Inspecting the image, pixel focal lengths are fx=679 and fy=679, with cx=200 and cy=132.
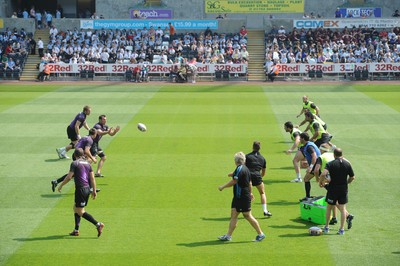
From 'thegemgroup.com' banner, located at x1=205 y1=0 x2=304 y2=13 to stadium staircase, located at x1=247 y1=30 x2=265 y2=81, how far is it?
2.30m

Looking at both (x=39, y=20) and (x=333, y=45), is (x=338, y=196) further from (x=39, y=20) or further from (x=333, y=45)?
(x=39, y=20)

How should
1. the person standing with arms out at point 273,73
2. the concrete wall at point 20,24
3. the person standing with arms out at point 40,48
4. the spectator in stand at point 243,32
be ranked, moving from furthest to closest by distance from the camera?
the concrete wall at point 20,24 → the spectator in stand at point 243,32 → the person standing with arms out at point 40,48 → the person standing with arms out at point 273,73

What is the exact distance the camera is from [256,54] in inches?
2179

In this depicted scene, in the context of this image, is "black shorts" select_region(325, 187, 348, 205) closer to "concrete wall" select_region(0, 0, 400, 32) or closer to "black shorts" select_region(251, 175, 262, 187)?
"black shorts" select_region(251, 175, 262, 187)

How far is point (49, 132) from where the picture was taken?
29.1 m

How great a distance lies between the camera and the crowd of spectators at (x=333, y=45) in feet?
169

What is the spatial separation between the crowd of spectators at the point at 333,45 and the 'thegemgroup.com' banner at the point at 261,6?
256cm

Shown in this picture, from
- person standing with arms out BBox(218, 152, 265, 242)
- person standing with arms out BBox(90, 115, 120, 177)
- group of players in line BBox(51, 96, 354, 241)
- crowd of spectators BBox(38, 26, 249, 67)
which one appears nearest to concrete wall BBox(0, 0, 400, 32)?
crowd of spectators BBox(38, 26, 249, 67)

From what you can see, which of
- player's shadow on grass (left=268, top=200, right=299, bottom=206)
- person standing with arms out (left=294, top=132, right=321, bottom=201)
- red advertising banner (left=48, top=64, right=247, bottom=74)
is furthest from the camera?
red advertising banner (left=48, top=64, right=247, bottom=74)

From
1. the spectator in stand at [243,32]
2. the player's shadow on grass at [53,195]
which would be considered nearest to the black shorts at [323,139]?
the player's shadow on grass at [53,195]

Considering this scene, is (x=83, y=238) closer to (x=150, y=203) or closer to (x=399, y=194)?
(x=150, y=203)

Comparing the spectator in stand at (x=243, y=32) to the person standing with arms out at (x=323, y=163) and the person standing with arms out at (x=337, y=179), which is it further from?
the person standing with arms out at (x=337, y=179)

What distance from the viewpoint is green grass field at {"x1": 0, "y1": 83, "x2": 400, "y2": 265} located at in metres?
14.6

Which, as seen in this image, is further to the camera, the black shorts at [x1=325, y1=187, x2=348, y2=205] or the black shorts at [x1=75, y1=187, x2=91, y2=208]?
the black shorts at [x1=325, y1=187, x2=348, y2=205]
